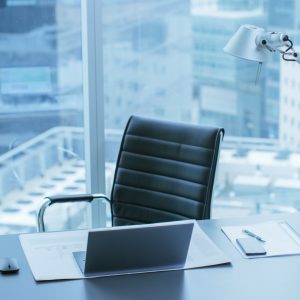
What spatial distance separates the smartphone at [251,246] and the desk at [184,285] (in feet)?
0.14

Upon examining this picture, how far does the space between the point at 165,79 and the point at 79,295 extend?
6.40ft

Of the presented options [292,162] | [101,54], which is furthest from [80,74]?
[292,162]

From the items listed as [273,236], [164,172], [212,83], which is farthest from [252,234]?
[212,83]

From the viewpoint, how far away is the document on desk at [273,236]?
246 centimetres

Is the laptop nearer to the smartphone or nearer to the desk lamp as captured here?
the smartphone

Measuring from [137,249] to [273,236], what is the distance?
0.61 meters

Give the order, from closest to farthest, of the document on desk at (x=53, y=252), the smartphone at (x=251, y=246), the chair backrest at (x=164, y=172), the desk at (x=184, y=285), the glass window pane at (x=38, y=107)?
the desk at (x=184, y=285)
the document on desk at (x=53, y=252)
the smartphone at (x=251, y=246)
the chair backrest at (x=164, y=172)
the glass window pane at (x=38, y=107)

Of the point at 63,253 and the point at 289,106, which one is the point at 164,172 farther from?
the point at 289,106

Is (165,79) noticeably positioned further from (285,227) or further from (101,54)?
(285,227)

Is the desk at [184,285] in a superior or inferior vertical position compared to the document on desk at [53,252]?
inferior

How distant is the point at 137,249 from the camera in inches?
A: 86.9

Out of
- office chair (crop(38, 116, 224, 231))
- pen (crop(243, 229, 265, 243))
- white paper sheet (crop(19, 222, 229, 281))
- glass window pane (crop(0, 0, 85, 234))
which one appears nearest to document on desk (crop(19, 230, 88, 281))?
white paper sheet (crop(19, 222, 229, 281))

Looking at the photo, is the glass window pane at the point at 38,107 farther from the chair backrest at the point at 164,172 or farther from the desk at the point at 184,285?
the desk at the point at 184,285

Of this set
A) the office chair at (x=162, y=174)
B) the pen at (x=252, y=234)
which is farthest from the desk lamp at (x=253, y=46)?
the pen at (x=252, y=234)
